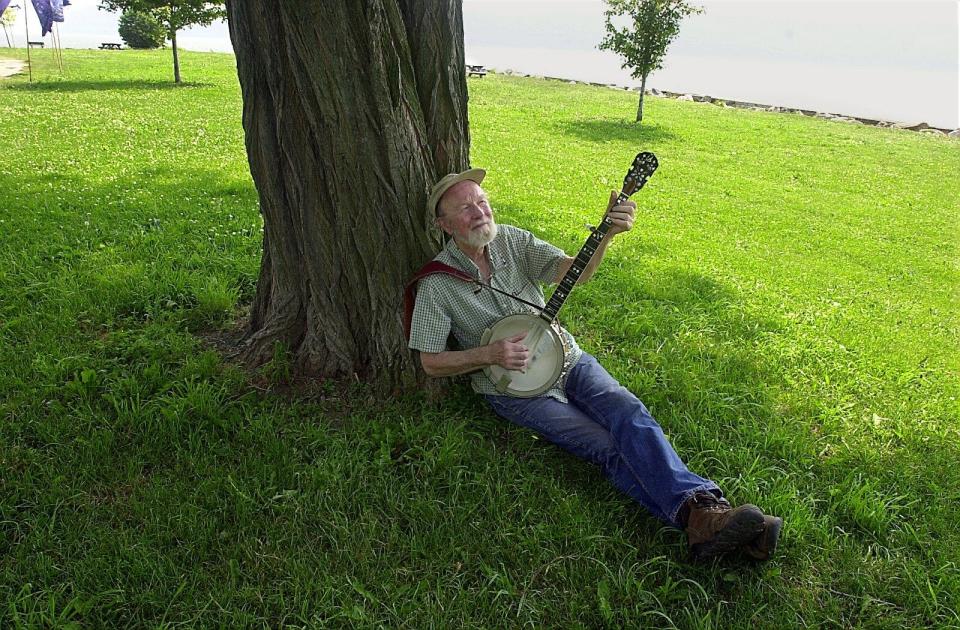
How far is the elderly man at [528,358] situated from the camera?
2842 millimetres

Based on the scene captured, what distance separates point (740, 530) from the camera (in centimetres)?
254

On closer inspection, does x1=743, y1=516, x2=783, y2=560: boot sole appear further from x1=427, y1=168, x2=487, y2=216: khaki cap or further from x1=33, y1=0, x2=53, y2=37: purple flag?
x1=33, y1=0, x2=53, y2=37: purple flag

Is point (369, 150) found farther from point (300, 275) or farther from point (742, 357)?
point (742, 357)

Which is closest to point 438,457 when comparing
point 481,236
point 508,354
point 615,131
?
point 508,354

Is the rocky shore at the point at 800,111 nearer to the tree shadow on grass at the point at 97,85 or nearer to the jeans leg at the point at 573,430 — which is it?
the tree shadow on grass at the point at 97,85

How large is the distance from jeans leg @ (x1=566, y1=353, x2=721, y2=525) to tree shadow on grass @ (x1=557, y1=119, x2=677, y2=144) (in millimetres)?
11500

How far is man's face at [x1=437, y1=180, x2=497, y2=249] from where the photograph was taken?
3.18 m

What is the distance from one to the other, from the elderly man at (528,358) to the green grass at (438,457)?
18 centimetres

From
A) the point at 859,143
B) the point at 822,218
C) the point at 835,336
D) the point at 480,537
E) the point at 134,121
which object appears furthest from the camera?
the point at 859,143

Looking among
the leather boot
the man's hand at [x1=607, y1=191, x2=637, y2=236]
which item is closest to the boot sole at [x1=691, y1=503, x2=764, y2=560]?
the leather boot

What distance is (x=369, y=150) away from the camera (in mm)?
3174

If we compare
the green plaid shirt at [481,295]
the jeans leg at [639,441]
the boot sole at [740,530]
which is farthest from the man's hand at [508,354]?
the boot sole at [740,530]

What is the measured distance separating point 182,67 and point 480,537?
75.6 ft

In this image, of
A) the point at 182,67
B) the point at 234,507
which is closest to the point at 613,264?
the point at 234,507
